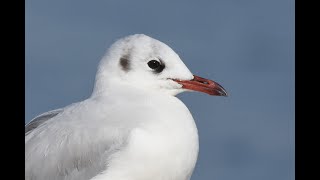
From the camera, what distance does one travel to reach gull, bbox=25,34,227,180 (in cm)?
479

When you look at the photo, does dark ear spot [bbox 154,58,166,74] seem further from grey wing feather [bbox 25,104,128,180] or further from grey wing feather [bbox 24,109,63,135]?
grey wing feather [bbox 24,109,63,135]

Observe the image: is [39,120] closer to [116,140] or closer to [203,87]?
[116,140]

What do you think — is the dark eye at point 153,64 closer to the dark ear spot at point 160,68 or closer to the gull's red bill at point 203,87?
the dark ear spot at point 160,68

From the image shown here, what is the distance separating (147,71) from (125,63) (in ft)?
0.69

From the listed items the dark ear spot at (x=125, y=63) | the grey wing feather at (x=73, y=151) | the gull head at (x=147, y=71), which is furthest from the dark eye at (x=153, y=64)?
the grey wing feather at (x=73, y=151)

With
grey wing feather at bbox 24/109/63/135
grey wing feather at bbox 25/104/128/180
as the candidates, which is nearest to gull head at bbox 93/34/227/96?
grey wing feather at bbox 24/109/63/135

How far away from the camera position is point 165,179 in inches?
191
